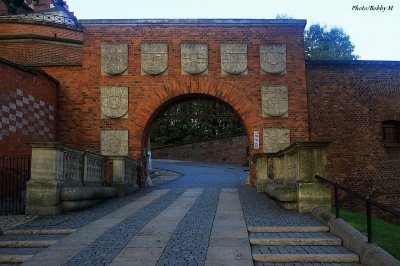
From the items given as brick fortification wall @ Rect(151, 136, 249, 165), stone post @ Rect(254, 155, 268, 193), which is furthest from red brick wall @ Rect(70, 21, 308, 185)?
brick fortification wall @ Rect(151, 136, 249, 165)

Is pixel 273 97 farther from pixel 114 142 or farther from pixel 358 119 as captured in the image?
pixel 114 142

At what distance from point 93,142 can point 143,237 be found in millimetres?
10726

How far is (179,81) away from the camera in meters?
16.8

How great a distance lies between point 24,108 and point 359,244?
1171 centimetres

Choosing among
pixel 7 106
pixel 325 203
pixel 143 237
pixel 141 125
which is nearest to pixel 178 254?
pixel 143 237

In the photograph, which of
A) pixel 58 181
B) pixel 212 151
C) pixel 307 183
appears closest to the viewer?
pixel 307 183

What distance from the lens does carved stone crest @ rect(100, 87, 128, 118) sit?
1661 centimetres

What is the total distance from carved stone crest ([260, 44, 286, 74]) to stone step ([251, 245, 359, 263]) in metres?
11.8

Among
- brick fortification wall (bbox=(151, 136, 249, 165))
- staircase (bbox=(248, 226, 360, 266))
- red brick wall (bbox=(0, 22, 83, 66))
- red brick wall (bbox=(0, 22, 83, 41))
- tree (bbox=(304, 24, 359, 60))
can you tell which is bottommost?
staircase (bbox=(248, 226, 360, 266))

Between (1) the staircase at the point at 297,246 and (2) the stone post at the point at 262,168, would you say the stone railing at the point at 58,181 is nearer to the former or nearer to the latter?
(1) the staircase at the point at 297,246

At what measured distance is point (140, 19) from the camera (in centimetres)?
1686

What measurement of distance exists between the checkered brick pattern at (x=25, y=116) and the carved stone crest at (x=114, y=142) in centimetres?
192

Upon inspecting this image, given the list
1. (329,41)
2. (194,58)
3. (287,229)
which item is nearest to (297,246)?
(287,229)

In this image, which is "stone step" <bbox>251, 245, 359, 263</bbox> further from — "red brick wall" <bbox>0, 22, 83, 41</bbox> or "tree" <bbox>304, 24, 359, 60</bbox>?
"tree" <bbox>304, 24, 359, 60</bbox>
